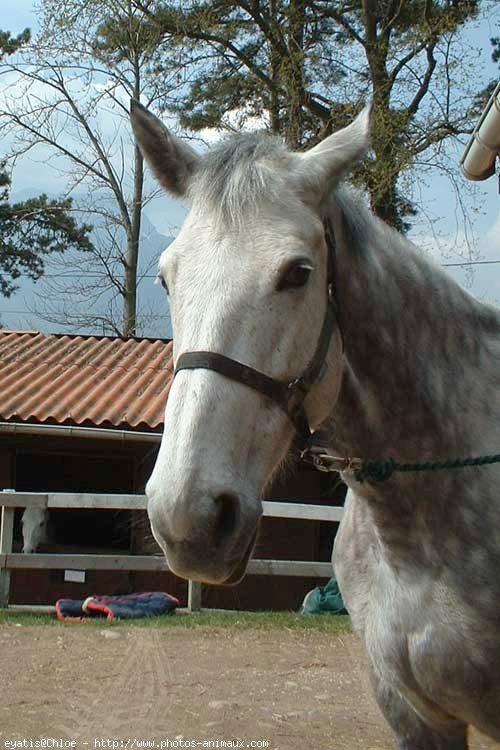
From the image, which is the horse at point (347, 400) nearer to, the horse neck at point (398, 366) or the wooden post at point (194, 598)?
the horse neck at point (398, 366)

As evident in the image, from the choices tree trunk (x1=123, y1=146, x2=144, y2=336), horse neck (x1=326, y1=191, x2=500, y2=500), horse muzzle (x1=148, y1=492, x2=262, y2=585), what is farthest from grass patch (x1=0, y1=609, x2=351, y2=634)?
tree trunk (x1=123, y1=146, x2=144, y2=336)

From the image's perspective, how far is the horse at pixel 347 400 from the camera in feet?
5.73

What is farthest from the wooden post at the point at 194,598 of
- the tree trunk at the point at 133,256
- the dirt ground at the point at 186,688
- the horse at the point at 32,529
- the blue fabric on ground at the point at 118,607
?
the tree trunk at the point at 133,256

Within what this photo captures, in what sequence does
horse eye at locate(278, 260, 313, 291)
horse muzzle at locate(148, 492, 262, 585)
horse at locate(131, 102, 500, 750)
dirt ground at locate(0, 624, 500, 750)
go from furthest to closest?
dirt ground at locate(0, 624, 500, 750)
horse eye at locate(278, 260, 313, 291)
horse at locate(131, 102, 500, 750)
horse muzzle at locate(148, 492, 262, 585)

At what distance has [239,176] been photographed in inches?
78.5

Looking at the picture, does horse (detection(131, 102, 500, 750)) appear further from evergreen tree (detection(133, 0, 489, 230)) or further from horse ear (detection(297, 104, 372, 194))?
evergreen tree (detection(133, 0, 489, 230))

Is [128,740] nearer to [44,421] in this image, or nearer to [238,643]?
[238,643]

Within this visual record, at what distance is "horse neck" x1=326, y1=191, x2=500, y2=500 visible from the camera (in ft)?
7.43

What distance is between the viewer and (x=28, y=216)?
883 inches

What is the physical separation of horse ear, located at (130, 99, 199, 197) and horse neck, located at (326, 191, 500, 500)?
0.45 meters

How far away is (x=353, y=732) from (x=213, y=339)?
3.63 metres

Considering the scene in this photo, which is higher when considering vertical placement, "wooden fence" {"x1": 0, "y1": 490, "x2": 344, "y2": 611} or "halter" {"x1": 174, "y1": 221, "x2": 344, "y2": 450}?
"halter" {"x1": 174, "y1": 221, "x2": 344, "y2": 450}

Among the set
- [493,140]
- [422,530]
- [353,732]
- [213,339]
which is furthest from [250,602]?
[213,339]

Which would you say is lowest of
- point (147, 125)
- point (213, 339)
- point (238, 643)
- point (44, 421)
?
point (238, 643)
